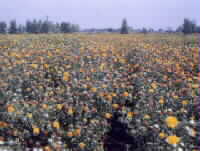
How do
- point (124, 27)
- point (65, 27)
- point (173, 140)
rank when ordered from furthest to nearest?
point (65, 27)
point (124, 27)
point (173, 140)

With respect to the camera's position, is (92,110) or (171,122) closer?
(171,122)

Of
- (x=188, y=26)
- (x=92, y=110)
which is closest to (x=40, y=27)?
(x=188, y=26)

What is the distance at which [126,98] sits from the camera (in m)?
3.30

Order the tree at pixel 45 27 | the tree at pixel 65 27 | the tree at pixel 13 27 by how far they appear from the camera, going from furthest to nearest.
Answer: the tree at pixel 45 27 → the tree at pixel 13 27 → the tree at pixel 65 27

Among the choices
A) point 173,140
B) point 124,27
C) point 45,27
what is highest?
point 45,27

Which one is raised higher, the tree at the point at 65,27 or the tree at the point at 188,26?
the tree at the point at 65,27

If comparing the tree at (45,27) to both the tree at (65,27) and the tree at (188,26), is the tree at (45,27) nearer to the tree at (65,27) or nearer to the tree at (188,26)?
the tree at (65,27)

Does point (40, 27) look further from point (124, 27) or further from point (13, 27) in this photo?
point (124, 27)

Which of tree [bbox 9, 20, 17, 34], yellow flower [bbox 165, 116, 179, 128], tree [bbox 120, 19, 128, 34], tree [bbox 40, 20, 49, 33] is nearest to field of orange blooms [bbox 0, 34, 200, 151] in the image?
yellow flower [bbox 165, 116, 179, 128]

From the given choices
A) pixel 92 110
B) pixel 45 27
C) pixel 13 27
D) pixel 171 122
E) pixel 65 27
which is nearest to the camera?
pixel 171 122

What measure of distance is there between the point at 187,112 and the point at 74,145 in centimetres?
Answer: 132

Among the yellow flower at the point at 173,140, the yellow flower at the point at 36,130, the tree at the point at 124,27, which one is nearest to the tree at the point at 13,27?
the tree at the point at 124,27

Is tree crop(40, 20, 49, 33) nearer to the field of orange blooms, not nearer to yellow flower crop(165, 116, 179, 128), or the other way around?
the field of orange blooms

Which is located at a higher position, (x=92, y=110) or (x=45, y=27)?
(x=45, y=27)
